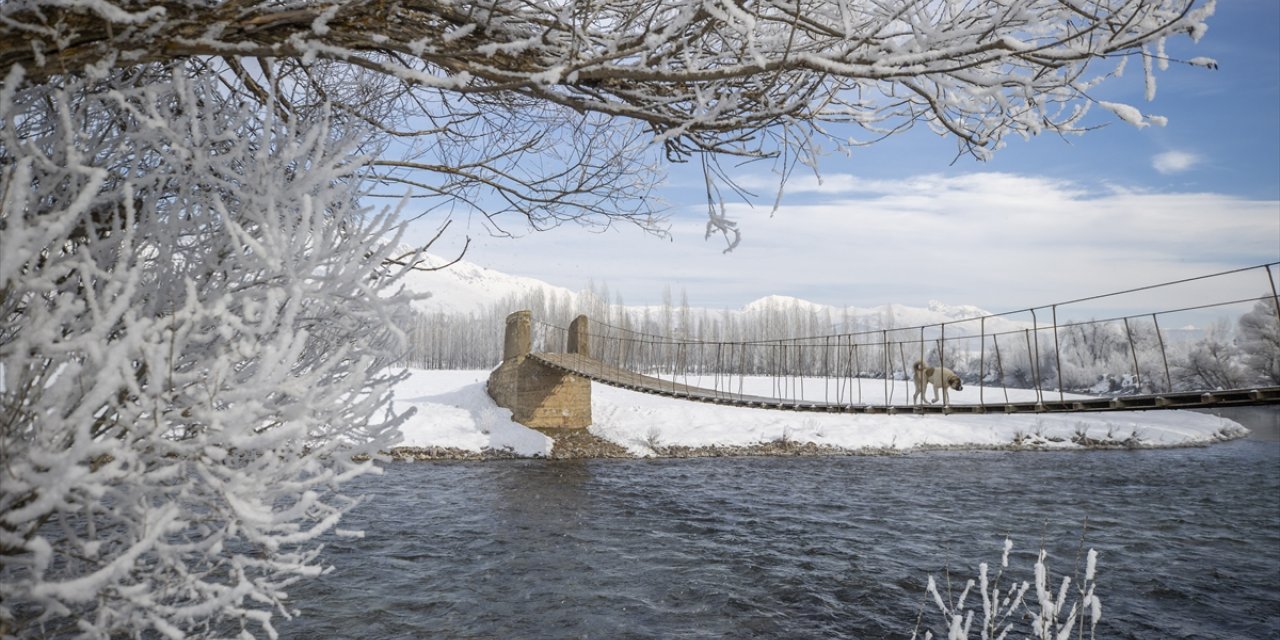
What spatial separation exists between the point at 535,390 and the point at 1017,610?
13146mm

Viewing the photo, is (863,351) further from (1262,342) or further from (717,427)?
(717,427)

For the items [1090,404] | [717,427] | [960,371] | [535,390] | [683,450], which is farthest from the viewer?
[960,371]

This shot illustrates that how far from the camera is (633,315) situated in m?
69.1

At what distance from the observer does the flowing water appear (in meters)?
6.02

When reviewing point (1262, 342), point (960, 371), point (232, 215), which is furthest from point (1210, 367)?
point (232, 215)

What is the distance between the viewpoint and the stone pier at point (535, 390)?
17844 millimetres

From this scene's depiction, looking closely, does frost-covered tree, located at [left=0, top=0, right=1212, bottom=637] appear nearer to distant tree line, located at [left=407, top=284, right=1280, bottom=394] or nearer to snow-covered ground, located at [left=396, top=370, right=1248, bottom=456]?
distant tree line, located at [left=407, top=284, right=1280, bottom=394]

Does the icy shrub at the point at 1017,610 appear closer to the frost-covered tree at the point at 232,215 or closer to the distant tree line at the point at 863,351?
the frost-covered tree at the point at 232,215

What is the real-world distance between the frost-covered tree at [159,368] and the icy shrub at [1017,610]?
8.62ft

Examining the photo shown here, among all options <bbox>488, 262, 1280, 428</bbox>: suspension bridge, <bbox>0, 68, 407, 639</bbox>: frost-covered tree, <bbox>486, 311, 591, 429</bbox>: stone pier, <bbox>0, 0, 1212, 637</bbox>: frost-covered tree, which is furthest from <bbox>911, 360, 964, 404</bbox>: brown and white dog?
<bbox>0, 68, 407, 639</bbox>: frost-covered tree

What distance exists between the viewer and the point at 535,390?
17.9m

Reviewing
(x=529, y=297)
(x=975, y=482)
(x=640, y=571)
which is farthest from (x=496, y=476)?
(x=529, y=297)

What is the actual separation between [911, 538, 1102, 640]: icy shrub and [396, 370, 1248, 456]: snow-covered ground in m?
9.37

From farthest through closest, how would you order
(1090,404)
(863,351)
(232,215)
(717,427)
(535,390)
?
(863,351) < (717,427) < (535,390) < (1090,404) < (232,215)
